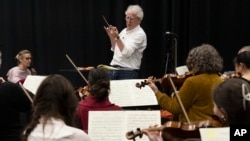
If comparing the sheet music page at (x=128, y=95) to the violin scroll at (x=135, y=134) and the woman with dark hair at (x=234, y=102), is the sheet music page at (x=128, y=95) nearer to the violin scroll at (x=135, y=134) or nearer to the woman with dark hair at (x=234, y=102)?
the violin scroll at (x=135, y=134)

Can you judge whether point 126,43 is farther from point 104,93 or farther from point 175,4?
point 175,4

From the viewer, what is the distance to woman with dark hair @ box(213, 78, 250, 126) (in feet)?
5.77

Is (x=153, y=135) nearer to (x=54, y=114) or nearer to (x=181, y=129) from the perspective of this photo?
(x=181, y=129)

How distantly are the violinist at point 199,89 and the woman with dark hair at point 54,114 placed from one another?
108cm

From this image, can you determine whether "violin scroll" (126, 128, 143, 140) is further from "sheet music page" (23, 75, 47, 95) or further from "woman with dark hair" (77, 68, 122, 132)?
"sheet music page" (23, 75, 47, 95)

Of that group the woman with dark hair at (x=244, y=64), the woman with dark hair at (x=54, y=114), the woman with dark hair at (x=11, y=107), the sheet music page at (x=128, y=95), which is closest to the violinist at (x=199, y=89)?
the woman with dark hair at (x=244, y=64)

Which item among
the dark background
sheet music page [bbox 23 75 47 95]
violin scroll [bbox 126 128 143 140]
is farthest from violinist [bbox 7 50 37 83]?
violin scroll [bbox 126 128 143 140]

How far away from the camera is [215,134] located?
1.93 meters

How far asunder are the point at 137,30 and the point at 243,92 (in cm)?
A: 300

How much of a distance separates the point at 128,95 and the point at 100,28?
382cm

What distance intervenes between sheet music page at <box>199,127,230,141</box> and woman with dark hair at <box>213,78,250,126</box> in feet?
0.40

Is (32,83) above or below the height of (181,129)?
above

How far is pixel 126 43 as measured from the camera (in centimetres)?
465

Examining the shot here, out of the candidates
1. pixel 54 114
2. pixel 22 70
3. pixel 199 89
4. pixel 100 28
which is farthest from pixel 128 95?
pixel 100 28
